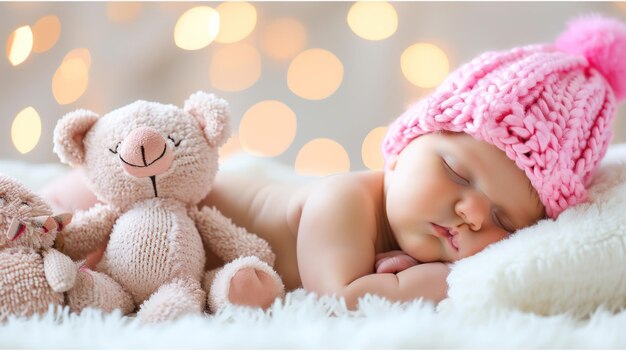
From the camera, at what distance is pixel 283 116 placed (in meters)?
1.85

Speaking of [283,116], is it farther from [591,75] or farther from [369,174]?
[591,75]

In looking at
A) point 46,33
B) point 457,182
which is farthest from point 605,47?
point 46,33

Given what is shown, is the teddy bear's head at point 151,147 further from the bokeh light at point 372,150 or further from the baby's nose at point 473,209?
the bokeh light at point 372,150

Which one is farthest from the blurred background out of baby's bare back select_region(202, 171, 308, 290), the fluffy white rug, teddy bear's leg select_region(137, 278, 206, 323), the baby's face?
the fluffy white rug

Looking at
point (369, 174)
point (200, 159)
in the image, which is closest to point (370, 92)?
point (369, 174)

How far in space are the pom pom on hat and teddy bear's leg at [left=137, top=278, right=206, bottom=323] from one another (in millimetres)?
764

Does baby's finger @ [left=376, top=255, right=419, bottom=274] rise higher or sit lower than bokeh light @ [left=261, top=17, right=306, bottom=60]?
lower

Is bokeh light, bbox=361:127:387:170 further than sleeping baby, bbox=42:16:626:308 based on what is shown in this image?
Yes

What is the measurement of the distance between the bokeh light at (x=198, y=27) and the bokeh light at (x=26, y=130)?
44 cm

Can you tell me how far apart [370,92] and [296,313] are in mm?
1104

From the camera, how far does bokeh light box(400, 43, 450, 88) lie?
1.80 m

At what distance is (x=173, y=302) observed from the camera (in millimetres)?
844

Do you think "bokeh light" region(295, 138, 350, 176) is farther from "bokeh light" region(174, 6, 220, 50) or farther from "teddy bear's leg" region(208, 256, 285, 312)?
"teddy bear's leg" region(208, 256, 285, 312)

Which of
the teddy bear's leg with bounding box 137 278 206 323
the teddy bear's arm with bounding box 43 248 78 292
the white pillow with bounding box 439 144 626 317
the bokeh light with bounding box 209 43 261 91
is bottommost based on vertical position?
the white pillow with bounding box 439 144 626 317
